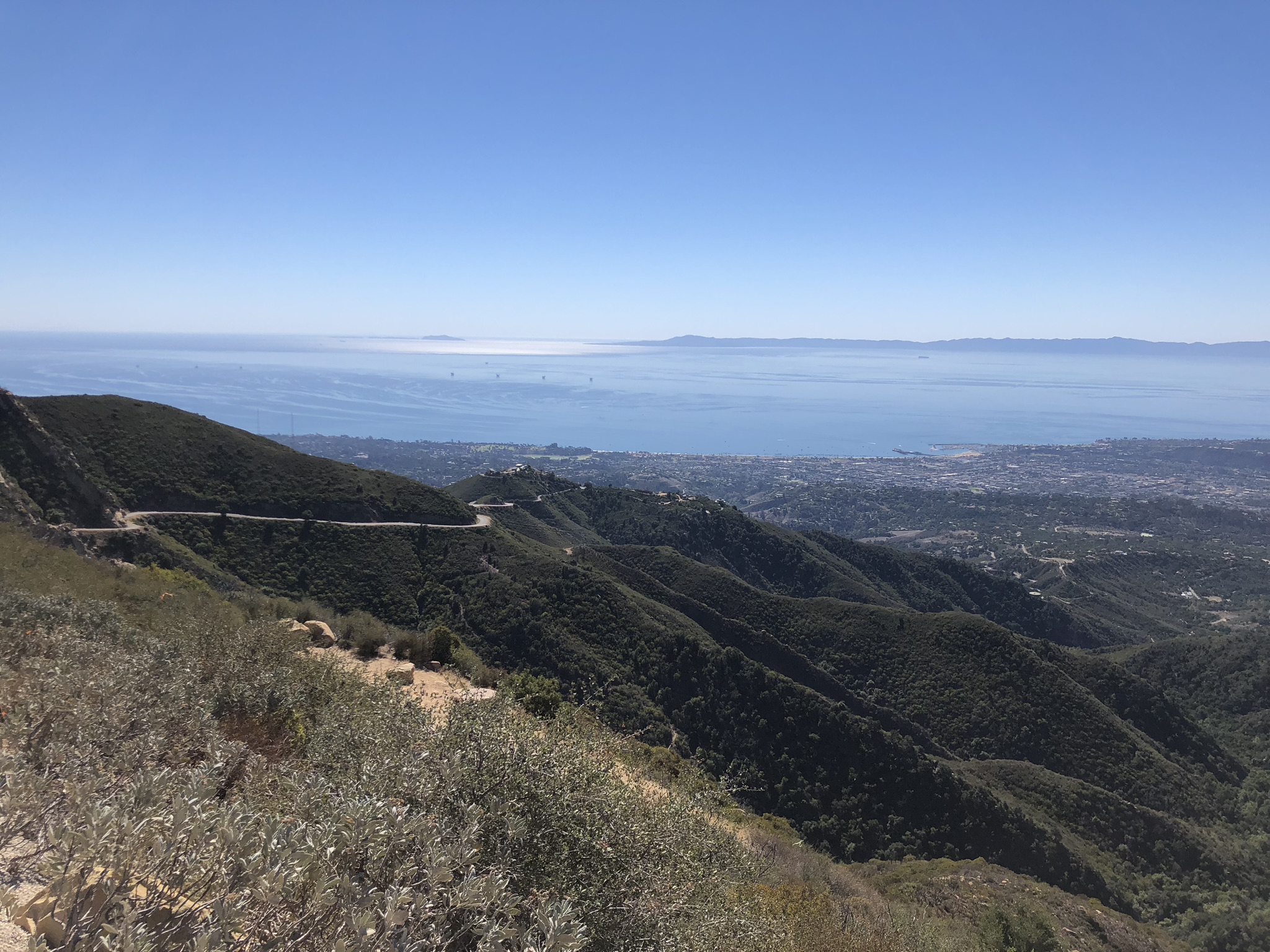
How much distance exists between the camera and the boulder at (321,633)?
63.0 ft

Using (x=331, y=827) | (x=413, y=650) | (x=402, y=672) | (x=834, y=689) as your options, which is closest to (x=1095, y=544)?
(x=834, y=689)

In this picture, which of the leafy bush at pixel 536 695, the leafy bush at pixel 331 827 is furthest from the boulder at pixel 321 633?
the leafy bush at pixel 331 827

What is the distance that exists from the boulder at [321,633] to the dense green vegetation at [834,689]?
3.88 feet

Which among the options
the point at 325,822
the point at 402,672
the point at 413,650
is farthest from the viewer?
Answer: the point at 413,650

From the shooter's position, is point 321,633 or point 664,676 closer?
point 321,633

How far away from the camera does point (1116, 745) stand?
32.7 metres

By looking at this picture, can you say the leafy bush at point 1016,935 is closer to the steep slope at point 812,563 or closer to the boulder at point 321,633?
the boulder at point 321,633

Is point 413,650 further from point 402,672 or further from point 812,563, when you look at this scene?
point 812,563

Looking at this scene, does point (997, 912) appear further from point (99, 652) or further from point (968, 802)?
point (99, 652)

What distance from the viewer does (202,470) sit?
37.7m

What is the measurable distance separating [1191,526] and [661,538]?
12274cm

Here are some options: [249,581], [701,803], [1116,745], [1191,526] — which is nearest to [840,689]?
[1116,745]

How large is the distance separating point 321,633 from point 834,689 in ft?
88.7

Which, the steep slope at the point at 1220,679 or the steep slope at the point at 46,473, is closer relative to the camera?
the steep slope at the point at 46,473
